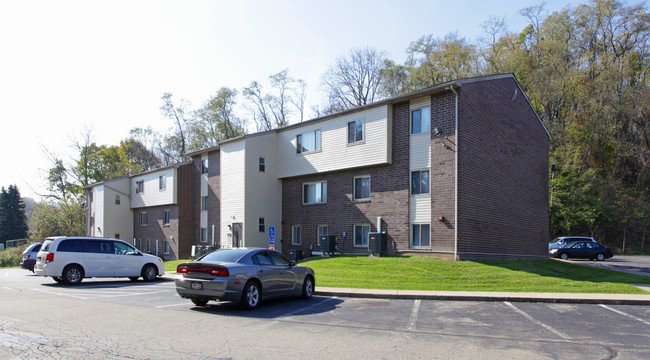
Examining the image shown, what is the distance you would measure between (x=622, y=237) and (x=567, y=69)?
1704 cm

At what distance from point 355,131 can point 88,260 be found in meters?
14.3

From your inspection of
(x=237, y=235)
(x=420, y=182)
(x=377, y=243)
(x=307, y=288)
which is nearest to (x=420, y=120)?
(x=420, y=182)

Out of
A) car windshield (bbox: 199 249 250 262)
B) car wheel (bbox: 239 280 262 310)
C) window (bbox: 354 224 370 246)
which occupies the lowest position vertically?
car wheel (bbox: 239 280 262 310)

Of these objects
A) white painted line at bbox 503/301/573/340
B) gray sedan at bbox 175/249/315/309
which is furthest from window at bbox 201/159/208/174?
white painted line at bbox 503/301/573/340

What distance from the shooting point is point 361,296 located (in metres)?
14.2

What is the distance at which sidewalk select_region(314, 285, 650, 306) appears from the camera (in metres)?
13.2

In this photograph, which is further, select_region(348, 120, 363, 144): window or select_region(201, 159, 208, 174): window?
select_region(201, 159, 208, 174): window

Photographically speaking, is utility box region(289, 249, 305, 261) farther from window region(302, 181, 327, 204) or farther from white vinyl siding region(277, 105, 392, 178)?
white vinyl siding region(277, 105, 392, 178)

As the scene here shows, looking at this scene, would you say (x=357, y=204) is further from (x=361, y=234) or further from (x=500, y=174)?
Answer: (x=500, y=174)

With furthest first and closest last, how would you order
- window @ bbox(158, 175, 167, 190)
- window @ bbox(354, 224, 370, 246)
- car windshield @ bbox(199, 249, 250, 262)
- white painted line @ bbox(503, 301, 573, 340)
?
1. window @ bbox(158, 175, 167, 190)
2. window @ bbox(354, 224, 370, 246)
3. car windshield @ bbox(199, 249, 250, 262)
4. white painted line @ bbox(503, 301, 573, 340)

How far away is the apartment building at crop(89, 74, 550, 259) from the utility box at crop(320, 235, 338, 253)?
0.74 m

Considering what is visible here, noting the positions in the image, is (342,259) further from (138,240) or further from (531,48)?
(531,48)

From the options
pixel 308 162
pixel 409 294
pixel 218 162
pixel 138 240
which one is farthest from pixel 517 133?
pixel 138 240

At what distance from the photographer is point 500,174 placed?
2414cm
